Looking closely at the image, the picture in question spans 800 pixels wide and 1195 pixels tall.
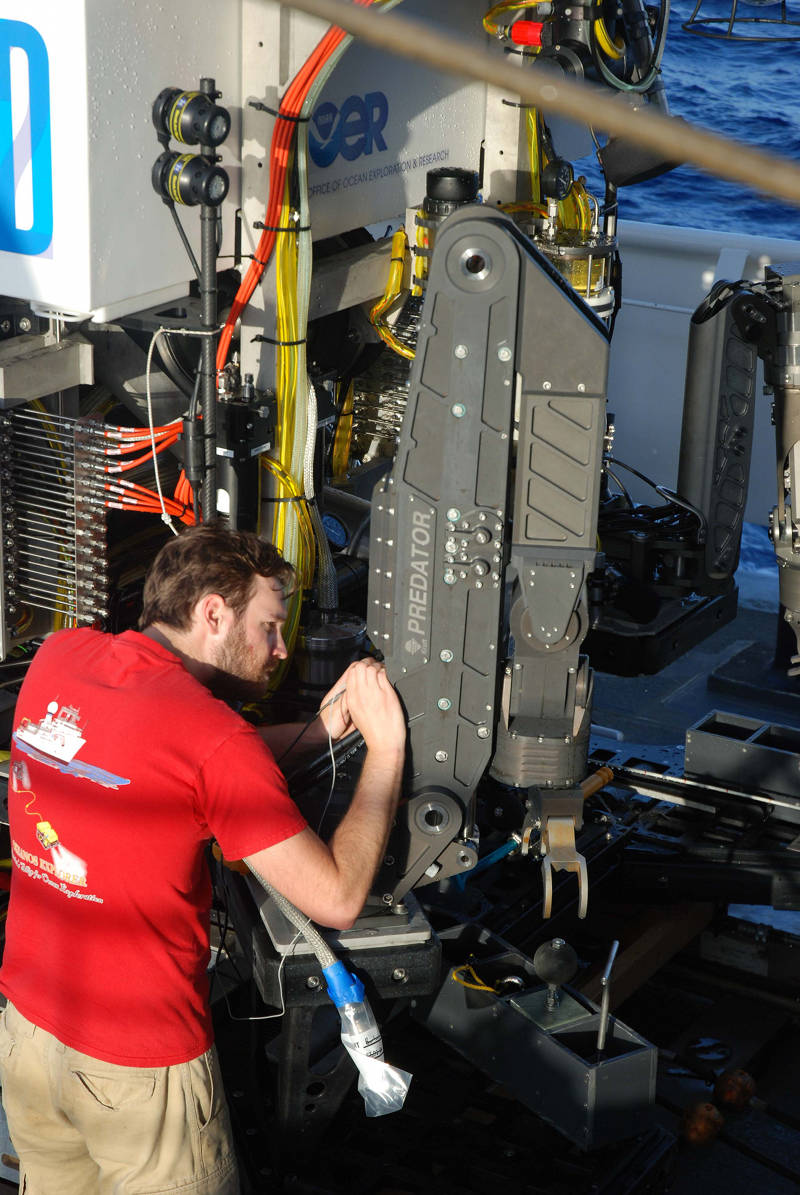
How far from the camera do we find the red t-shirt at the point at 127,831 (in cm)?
251

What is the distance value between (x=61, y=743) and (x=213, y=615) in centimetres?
42

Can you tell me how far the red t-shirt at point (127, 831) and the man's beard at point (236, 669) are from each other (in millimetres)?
195

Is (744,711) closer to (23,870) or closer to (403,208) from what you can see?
(403,208)

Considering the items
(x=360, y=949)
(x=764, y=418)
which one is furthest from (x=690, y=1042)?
(x=764, y=418)

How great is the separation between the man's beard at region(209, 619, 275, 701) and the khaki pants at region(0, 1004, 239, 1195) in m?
0.72

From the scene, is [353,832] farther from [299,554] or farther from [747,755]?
[747,755]

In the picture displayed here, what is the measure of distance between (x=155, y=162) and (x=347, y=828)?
7.20 ft

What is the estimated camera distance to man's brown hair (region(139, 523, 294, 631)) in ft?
9.31

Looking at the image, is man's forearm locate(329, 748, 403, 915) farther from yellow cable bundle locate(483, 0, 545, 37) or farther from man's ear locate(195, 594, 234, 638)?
yellow cable bundle locate(483, 0, 545, 37)

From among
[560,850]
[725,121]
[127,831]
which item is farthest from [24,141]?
[725,121]

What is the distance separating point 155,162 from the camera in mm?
4027

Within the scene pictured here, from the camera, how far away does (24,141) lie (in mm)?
3824

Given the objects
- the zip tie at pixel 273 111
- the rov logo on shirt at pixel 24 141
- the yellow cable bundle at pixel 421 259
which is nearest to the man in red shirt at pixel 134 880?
the rov logo on shirt at pixel 24 141

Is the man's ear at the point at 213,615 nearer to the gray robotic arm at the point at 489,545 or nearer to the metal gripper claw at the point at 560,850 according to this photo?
the gray robotic arm at the point at 489,545
